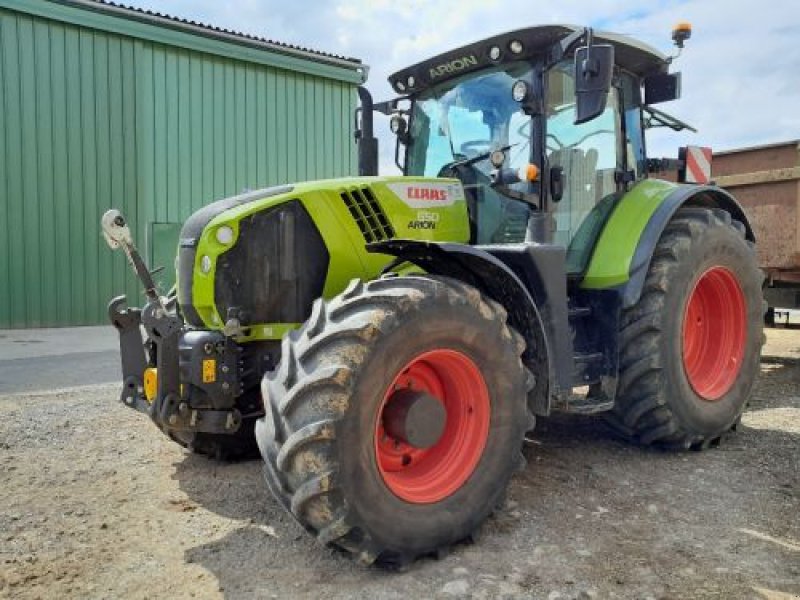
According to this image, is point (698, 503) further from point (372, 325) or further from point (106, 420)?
point (106, 420)

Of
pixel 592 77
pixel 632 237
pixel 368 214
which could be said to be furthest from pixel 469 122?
pixel 632 237

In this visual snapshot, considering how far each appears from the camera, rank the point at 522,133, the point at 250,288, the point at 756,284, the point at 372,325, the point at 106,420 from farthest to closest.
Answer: the point at 106,420 < the point at 756,284 < the point at 522,133 < the point at 250,288 < the point at 372,325

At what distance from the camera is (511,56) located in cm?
419

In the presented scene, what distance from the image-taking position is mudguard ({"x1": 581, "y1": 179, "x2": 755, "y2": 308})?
4.30 m

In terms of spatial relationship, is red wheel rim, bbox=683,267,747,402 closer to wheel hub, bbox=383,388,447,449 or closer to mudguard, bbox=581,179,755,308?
mudguard, bbox=581,179,755,308

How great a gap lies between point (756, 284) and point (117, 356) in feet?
23.4

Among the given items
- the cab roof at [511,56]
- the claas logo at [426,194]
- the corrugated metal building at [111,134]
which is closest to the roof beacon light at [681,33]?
the cab roof at [511,56]

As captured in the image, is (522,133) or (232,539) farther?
(522,133)

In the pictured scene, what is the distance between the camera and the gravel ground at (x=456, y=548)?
2.90m

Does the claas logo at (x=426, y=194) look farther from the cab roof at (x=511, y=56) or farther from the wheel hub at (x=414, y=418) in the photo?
the wheel hub at (x=414, y=418)

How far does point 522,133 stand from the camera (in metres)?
4.23

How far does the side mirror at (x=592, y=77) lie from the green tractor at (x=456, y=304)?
0.01 metres

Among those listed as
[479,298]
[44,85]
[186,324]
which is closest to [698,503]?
[479,298]

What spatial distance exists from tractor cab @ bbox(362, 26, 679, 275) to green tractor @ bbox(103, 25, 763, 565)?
13 mm
